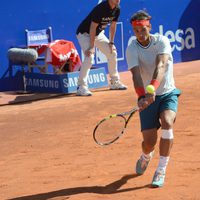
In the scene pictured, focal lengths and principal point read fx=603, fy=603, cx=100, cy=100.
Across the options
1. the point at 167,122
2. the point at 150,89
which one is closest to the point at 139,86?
the point at 150,89

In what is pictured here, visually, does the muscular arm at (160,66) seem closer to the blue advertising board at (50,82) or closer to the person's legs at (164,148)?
the person's legs at (164,148)

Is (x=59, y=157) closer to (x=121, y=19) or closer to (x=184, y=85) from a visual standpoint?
(x=184, y=85)

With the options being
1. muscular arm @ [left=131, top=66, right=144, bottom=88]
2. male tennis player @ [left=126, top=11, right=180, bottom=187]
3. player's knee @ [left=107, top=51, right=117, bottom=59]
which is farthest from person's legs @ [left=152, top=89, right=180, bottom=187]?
player's knee @ [left=107, top=51, right=117, bottom=59]

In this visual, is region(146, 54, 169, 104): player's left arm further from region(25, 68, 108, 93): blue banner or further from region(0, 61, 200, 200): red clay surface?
region(25, 68, 108, 93): blue banner

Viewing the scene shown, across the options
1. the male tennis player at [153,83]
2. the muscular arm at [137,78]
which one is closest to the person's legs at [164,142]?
the male tennis player at [153,83]

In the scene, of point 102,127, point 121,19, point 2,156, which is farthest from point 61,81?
point 102,127

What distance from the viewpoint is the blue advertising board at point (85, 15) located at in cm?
1222

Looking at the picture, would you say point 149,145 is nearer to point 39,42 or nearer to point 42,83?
point 42,83

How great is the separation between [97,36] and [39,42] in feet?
6.69

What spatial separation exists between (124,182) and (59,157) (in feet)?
4.39

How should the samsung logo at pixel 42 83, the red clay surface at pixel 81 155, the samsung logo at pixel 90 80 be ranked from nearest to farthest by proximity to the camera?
the red clay surface at pixel 81 155
the samsung logo at pixel 90 80
the samsung logo at pixel 42 83

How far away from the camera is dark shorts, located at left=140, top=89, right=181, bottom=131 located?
539 centimetres

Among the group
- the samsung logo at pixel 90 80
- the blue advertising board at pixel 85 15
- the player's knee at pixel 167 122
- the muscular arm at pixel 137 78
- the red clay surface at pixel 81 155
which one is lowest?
the red clay surface at pixel 81 155

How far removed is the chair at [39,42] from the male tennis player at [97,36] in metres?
1.46
